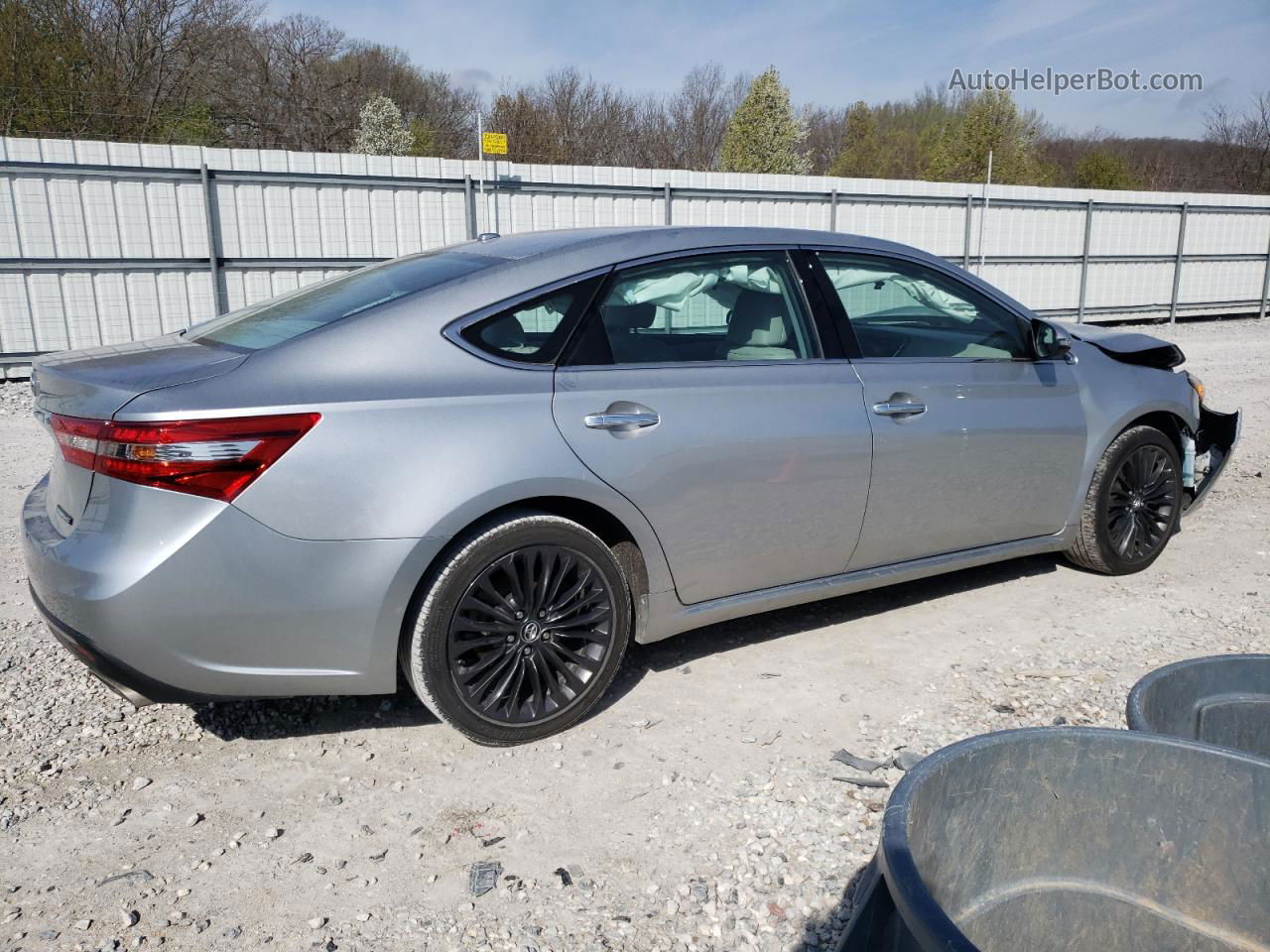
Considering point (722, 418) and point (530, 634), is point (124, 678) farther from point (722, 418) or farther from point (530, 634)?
point (722, 418)

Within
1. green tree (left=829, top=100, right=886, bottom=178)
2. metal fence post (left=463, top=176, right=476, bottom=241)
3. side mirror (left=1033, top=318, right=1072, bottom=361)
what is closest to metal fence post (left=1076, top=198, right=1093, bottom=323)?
metal fence post (left=463, top=176, right=476, bottom=241)

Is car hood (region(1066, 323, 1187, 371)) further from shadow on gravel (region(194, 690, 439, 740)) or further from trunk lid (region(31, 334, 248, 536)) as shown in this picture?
trunk lid (region(31, 334, 248, 536))

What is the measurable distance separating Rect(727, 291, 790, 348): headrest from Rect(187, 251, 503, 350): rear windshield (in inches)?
36.0

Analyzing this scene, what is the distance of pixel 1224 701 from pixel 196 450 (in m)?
2.50

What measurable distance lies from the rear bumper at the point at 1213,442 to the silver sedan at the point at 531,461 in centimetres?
109

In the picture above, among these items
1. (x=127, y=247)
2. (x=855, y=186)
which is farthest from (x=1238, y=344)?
(x=127, y=247)

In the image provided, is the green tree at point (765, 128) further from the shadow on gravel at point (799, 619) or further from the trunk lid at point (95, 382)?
the trunk lid at point (95, 382)

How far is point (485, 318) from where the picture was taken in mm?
3090

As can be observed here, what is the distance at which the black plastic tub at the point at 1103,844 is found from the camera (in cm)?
156

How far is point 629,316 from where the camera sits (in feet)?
11.1

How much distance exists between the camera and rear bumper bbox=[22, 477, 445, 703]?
8.57 feet

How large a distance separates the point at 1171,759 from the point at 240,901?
209cm

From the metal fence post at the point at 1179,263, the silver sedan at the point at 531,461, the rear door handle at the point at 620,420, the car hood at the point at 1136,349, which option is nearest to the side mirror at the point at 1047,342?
the silver sedan at the point at 531,461

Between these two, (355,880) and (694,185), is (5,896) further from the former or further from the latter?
(694,185)
